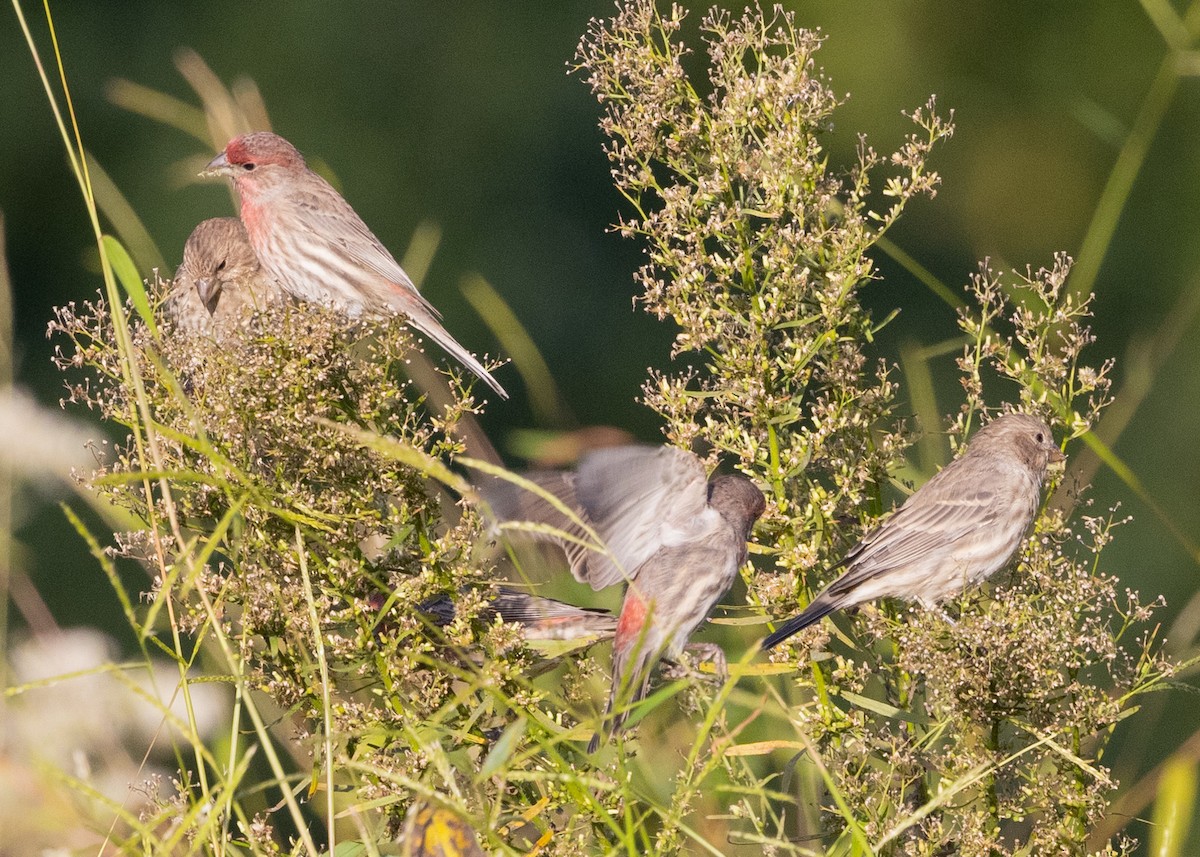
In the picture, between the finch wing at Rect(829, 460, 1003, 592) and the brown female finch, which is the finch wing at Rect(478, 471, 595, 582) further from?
the brown female finch

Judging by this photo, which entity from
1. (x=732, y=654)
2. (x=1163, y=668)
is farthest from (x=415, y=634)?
(x=732, y=654)

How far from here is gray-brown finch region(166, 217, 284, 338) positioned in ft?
13.3

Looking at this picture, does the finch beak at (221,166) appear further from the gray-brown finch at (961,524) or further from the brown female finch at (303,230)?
the gray-brown finch at (961,524)

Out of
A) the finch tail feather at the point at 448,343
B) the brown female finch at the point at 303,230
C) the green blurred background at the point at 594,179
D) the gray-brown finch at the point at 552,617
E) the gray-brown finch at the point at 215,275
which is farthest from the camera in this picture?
the green blurred background at the point at 594,179

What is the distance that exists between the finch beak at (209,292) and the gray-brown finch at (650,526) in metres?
1.26

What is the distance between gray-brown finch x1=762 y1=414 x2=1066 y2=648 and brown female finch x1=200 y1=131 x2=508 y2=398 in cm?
168

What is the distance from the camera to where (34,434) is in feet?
10.5

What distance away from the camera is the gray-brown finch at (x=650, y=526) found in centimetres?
297

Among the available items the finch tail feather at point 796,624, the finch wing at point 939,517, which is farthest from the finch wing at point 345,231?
the finch tail feather at point 796,624

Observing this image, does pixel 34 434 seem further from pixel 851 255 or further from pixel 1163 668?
pixel 1163 668

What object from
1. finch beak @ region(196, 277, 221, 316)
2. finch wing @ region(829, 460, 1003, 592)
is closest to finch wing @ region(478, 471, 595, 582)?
finch wing @ region(829, 460, 1003, 592)

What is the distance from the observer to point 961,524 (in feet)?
11.5

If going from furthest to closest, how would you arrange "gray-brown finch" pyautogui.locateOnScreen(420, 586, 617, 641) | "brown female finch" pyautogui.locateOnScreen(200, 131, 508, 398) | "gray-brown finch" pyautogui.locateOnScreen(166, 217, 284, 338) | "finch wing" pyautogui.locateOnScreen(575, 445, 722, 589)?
1. "brown female finch" pyautogui.locateOnScreen(200, 131, 508, 398)
2. "gray-brown finch" pyautogui.locateOnScreen(166, 217, 284, 338)
3. "gray-brown finch" pyautogui.locateOnScreen(420, 586, 617, 641)
4. "finch wing" pyautogui.locateOnScreen(575, 445, 722, 589)

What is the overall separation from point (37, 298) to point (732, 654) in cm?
552
